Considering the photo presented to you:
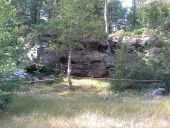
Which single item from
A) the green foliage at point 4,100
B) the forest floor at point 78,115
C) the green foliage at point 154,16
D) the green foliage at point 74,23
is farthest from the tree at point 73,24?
the green foliage at point 4,100

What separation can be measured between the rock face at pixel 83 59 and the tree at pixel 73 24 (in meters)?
2.62

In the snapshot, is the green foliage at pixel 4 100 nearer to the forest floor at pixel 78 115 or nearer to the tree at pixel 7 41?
the forest floor at pixel 78 115

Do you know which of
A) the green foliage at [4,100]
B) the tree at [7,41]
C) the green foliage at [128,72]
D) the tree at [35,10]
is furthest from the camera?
the tree at [35,10]

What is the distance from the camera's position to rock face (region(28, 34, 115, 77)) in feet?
93.5

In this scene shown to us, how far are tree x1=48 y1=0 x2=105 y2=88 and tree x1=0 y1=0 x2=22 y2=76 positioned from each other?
402 inches

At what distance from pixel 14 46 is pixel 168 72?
10894 millimetres

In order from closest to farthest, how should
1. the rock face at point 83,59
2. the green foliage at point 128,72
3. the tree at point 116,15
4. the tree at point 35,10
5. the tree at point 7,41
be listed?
the tree at point 7,41
the green foliage at point 128,72
the rock face at point 83,59
the tree at point 35,10
the tree at point 116,15

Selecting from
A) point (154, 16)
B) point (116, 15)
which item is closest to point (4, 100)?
point (154, 16)

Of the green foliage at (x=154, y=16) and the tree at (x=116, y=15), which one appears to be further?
the tree at (x=116, y=15)

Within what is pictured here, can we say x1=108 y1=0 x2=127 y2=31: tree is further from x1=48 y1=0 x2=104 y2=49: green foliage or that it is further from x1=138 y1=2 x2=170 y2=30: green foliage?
x1=48 y1=0 x2=104 y2=49: green foliage

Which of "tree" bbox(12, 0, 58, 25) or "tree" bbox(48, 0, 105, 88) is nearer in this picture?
"tree" bbox(48, 0, 105, 88)

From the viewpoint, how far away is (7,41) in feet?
46.2

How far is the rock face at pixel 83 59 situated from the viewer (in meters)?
28.5

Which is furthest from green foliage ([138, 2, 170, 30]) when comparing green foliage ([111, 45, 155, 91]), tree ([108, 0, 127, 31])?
tree ([108, 0, 127, 31])
